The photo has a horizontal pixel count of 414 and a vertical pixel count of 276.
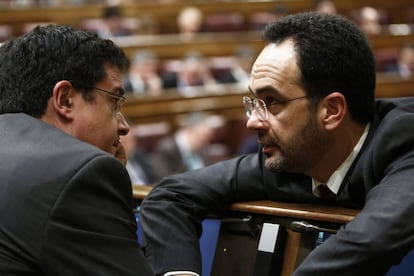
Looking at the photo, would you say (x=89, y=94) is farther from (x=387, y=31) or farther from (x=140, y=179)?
(x=387, y=31)

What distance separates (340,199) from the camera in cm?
111

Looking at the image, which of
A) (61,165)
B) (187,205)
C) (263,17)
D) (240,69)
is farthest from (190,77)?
(61,165)

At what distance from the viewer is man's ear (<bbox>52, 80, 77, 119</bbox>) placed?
102 centimetres

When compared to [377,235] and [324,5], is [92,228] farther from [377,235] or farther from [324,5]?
[324,5]

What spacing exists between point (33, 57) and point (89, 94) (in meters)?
0.09

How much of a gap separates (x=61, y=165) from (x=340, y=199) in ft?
1.37

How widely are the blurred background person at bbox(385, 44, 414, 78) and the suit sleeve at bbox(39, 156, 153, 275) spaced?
4.16 m

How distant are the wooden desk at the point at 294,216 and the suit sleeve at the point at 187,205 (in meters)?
0.04

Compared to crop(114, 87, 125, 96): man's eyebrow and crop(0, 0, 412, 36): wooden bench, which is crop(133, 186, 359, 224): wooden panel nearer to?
crop(114, 87, 125, 96): man's eyebrow

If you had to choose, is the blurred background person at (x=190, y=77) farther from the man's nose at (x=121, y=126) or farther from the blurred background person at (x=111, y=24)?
the man's nose at (x=121, y=126)

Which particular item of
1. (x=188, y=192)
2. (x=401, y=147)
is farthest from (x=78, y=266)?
(x=401, y=147)

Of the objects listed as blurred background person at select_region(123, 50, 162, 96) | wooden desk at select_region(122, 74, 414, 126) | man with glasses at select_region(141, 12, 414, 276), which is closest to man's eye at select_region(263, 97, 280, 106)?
man with glasses at select_region(141, 12, 414, 276)

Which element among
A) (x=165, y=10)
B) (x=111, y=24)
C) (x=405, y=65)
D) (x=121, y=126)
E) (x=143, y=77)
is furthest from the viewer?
(x=165, y=10)

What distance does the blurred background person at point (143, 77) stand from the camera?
4.21m
